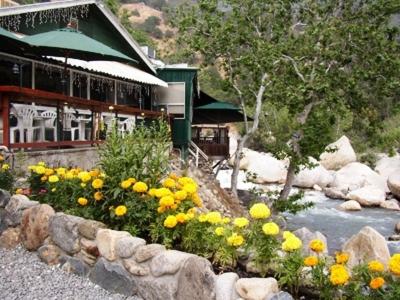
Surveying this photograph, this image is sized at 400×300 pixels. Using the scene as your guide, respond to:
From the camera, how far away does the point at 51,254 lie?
4.60 metres

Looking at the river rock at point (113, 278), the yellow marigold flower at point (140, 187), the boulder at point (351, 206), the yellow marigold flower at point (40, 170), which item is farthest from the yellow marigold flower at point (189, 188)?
the boulder at point (351, 206)

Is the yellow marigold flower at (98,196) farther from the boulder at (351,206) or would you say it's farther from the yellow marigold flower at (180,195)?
the boulder at (351,206)

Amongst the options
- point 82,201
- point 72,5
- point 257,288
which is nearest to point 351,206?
point 72,5

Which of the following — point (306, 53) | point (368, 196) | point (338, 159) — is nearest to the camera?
point (306, 53)

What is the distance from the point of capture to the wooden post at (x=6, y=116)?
6.35 meters

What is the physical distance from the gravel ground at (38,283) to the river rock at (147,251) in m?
0.37

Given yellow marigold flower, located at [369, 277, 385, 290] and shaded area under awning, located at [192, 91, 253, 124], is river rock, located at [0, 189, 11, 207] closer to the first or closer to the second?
yellow marigold flower, located at [369, 277, 385, 290]

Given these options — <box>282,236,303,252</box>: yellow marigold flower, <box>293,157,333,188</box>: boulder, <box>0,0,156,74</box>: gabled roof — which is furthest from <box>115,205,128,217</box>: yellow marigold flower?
<box>293,157,333,188</box>: boulder

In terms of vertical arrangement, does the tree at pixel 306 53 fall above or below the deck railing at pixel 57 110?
above

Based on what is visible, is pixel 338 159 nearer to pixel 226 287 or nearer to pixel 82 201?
pixel 82 201

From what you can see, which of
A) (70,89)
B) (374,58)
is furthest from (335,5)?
(70,89)

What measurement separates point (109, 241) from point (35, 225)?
1.13 metres

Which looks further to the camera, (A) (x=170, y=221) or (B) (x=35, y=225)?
(B) (x=35, y=225)

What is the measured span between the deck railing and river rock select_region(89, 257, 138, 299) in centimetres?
308
